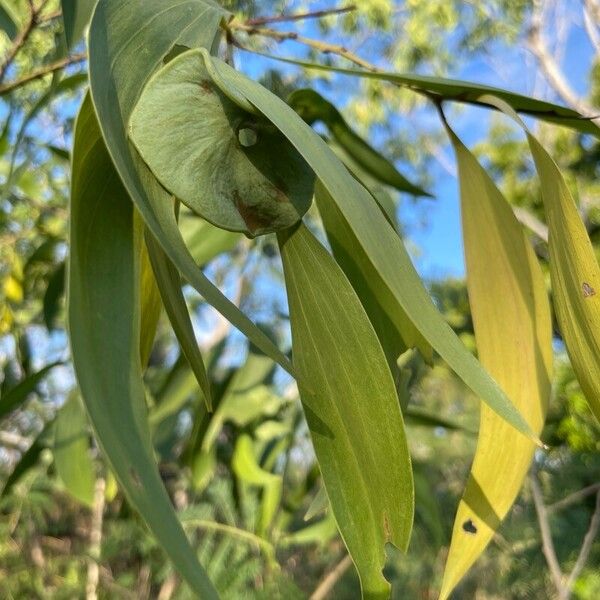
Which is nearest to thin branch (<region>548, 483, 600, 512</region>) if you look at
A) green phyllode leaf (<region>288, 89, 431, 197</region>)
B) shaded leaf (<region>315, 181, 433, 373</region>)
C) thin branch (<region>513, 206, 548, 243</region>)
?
thin branch (<region>513, 206, 548, 243</region>)

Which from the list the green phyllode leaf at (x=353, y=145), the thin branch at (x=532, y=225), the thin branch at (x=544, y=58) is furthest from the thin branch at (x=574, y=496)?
the thin branch at (x=544, y=58)

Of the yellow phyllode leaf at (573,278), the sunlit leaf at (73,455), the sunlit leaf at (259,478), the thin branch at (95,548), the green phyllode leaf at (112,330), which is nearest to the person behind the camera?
the green phyllode leaf at (112,330)

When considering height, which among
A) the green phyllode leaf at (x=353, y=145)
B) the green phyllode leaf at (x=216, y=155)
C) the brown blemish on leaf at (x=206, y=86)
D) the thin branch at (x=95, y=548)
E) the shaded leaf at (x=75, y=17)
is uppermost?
the green phyllode leaf at (x=353, y=145)

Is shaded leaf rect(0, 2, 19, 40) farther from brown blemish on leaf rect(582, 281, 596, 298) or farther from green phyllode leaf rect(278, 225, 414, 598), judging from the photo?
brown blemish on leaf rect(582, 281, 596, 298)

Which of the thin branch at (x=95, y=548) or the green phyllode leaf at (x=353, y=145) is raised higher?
the green phyllode leaf at (x=353, y=145)

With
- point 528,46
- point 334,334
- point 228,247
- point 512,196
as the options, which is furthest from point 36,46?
point 528,46

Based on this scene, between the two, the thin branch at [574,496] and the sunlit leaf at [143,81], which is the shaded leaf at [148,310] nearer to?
the sunlit leaf at [143,81]
